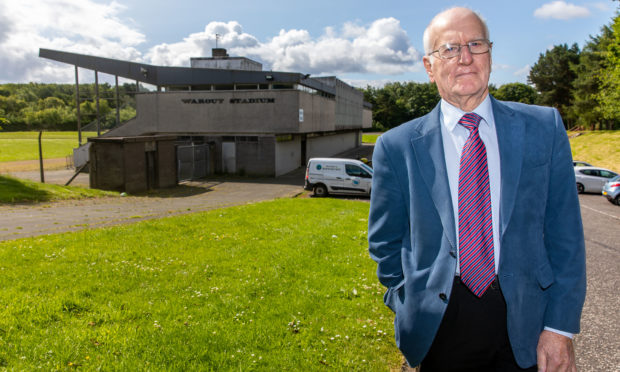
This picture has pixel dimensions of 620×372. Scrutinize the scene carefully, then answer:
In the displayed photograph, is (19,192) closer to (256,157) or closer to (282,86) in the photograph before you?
(256,157)

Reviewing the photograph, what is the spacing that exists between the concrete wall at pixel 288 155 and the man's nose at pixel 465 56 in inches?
1144

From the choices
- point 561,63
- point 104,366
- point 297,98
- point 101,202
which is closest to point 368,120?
point 561,63

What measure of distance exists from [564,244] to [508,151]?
51cm

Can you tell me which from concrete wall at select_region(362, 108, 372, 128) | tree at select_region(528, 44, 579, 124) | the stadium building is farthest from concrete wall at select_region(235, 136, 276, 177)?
tree at select_region(528, 44, 579, 124)

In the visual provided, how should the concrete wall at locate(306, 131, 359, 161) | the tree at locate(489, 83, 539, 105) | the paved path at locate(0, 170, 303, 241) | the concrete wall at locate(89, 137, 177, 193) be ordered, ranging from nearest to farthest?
the paved path at locate(0, 170, 303, 241) → the concrete wall at locate(89, 137, 177, 193) → the concrete wall at locate(306, 131, 359, 161) → the tree at locate(489, 83, 539, 105)

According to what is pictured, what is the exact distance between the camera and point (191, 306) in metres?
4.89

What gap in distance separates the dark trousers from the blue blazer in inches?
3.1

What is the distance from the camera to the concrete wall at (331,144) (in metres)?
41.5

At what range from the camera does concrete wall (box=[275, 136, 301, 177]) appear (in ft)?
104

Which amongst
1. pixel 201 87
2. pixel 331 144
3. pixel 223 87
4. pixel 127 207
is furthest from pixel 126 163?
pixel 331 144

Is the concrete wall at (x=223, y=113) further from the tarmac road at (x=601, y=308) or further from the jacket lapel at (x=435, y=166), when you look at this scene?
the jacket lapel at (x=435, y=166)

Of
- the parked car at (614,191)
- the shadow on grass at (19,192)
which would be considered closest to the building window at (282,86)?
the shadow on grass at (19,192)

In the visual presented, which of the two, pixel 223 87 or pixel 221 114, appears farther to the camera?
pixel 223 87

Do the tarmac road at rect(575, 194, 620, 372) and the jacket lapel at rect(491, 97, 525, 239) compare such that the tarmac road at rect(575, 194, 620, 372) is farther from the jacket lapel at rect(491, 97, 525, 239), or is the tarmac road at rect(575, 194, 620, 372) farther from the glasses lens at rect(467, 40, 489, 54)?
the glasses lens at rect(467, 40, 489, 54)
